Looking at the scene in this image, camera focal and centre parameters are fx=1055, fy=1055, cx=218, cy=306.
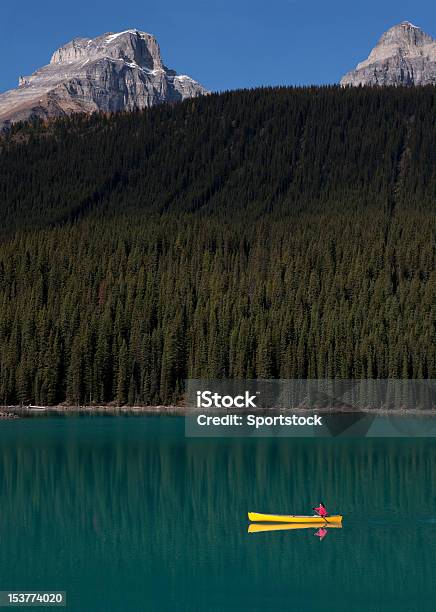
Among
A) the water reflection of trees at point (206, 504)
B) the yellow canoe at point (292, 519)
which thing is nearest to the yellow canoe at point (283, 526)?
the yellow canoe at point (292, 519)

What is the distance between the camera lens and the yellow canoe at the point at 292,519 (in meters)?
66.1

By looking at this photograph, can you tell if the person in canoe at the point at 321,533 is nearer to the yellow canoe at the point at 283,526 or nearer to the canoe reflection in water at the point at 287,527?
the canoe reflection in water at the point at 287,527

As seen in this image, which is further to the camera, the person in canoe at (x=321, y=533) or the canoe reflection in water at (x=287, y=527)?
the canoe reflection in water at (x=287, y=527)

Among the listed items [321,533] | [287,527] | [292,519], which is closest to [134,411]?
[292,519]

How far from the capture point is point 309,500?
7531cm

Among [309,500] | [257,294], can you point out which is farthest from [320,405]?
[309,500]

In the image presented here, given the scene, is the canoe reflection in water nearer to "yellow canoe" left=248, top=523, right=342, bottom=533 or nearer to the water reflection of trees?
"yellow canoe" left=248, top=523, right=342, bottom=533

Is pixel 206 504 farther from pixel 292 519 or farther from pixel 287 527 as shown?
pixel 287 527

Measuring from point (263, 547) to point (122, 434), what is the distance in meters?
Result: 63.3

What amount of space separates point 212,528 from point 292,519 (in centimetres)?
510

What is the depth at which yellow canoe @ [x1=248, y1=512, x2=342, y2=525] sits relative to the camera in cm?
6612

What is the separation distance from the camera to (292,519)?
6688 centimetres

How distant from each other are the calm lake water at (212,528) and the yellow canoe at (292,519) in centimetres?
81

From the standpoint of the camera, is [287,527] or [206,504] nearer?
[287,527]
